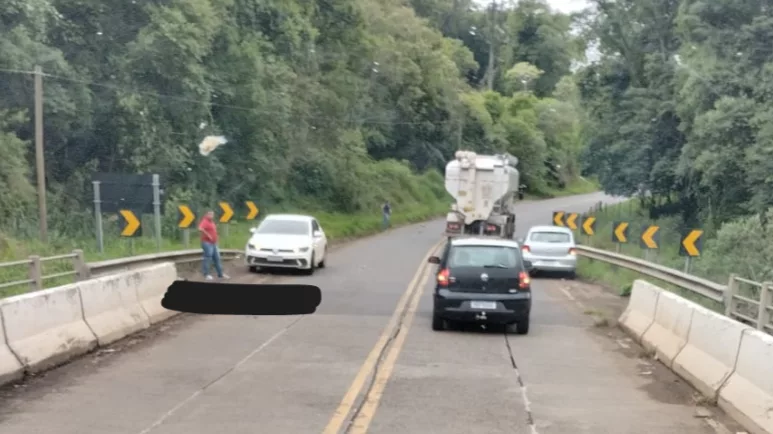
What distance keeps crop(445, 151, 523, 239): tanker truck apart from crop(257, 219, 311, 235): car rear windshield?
10.9 meters

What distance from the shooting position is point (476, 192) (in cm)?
3503

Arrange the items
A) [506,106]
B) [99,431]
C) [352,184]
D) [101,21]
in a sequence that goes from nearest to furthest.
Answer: [99,431] < [101,21] < [352,184] < [506,106]

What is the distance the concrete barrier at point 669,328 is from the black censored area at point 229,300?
5797 mm

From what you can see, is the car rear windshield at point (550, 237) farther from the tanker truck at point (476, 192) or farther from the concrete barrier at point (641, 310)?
the concrete barrier at point (641, 310)

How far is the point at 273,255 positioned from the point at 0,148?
24.8 ft

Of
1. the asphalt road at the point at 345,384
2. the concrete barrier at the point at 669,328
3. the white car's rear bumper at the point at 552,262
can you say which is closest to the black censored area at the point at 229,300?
the asphalt road at the point at 345,384

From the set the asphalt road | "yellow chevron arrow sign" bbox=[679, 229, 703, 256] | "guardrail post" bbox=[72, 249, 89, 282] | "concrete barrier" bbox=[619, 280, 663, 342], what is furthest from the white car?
"concrete barrier" bbox=[619, 280, 663, 342]

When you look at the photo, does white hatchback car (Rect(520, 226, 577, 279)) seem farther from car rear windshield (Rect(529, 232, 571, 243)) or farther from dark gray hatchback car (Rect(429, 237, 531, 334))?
dark gray hatchback car (Rect(429, 237, 531, 334))

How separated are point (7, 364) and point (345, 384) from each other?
3491 mm

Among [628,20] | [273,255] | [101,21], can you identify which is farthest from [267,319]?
[628,20]

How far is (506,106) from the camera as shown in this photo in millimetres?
96438

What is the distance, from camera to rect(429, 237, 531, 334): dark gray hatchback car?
14.2 metres

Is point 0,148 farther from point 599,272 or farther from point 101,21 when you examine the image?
point 599,272

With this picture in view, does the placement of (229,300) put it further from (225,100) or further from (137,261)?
(225,100)
